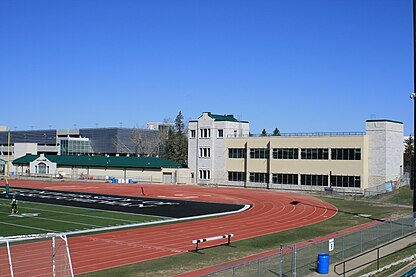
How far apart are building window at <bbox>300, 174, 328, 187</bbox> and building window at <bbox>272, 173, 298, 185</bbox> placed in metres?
1.17

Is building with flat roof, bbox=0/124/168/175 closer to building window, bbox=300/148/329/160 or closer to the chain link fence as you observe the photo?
building window, bbox=300/148/329/160

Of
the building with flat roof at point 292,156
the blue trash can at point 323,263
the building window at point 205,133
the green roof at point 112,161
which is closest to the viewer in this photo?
the blue trash can at point 323,263

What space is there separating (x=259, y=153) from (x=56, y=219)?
4401 cm

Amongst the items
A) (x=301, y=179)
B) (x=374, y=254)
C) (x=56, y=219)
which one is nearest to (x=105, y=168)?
(x=301, y=179)

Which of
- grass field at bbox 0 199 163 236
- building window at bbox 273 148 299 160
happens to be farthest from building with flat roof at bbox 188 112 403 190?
grass field at bbox 0 199 163 236

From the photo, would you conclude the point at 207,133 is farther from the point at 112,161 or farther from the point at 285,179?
the point at 112,161

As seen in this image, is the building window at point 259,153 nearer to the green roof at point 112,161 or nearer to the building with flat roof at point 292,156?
the building with flat roof at point 292,156

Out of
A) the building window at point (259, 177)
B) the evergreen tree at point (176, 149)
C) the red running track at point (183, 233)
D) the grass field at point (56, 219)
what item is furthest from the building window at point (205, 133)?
the grass field at point (56, 219)

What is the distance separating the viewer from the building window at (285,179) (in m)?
75.1

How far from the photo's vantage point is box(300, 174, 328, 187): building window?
2813 inches

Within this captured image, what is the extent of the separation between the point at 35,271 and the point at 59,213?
23383 mm

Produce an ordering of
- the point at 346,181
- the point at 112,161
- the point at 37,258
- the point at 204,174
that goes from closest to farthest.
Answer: the point at 37,258, the point at 346,181, the point at 204,174, the point at 112,161

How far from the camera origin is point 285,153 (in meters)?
76.1

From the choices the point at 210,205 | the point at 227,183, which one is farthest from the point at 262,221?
the point at 227,183
